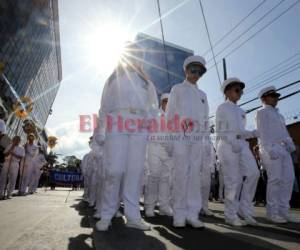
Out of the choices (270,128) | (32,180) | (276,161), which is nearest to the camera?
(276,161)

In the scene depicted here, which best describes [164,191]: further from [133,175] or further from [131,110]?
[131,110]

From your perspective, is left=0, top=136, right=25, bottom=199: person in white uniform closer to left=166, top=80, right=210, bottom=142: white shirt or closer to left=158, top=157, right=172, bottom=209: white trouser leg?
left=158, top=157, right=172, bottom=209: white trouser leg

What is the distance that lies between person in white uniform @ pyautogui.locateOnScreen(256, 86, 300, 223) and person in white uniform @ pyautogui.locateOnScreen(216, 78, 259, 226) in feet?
2.46

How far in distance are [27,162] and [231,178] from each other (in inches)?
371

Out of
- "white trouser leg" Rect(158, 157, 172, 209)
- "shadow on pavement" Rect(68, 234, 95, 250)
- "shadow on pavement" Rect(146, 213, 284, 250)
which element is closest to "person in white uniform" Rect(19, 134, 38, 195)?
"white trouser leg" Rect(158, 157, 172, 209)

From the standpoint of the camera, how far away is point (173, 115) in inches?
172

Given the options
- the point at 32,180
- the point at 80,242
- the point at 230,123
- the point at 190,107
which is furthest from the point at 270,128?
the point at 32,180

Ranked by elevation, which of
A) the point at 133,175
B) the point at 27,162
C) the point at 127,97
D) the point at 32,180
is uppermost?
the point at 27,162

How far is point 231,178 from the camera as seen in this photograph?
15.3 ft

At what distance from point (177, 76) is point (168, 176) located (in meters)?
57.8

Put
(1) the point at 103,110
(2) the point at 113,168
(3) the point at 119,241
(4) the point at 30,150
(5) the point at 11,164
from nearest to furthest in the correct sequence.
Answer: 1. (3) the point at 119,241
2. (2) the point at 113,168
3. (1) the point at 103,110
4. (5) the point at 11,164
5. (4) the point at 30,150

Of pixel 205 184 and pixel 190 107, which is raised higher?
pixel 190 107

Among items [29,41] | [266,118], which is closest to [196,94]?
[266,118]

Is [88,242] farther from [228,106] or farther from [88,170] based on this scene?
[88,170]
